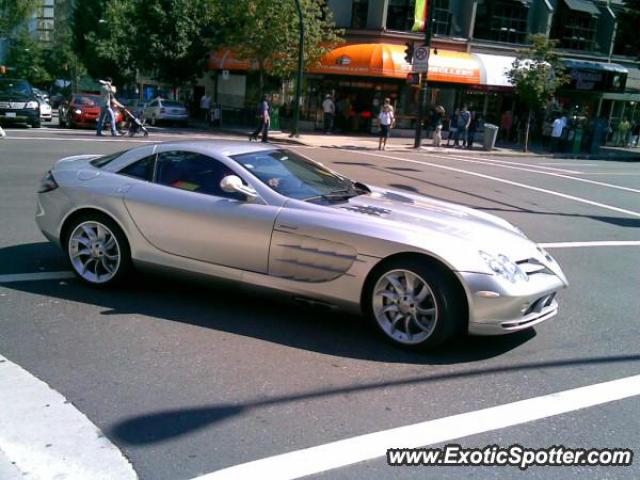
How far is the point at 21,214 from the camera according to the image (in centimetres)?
861

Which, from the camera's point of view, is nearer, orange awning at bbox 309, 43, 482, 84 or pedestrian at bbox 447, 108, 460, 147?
pedestrian at bbox 447, 108, 460, 147

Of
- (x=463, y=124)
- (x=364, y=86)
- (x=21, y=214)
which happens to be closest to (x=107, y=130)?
(x=364, y=86)

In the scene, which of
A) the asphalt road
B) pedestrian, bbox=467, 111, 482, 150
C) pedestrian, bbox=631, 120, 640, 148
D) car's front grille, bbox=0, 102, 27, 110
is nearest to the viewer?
the asphalt road

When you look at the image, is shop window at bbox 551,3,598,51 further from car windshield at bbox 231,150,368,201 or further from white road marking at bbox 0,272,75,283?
white road marking at bbox 0,272,75,283

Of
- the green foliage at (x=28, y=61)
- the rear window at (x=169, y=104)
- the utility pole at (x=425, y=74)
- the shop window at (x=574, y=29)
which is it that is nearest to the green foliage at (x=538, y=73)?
the utility pole at (x=425, y=74)

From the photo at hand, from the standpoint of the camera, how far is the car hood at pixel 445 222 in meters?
4.80

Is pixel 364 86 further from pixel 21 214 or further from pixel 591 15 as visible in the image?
pixel 21 214

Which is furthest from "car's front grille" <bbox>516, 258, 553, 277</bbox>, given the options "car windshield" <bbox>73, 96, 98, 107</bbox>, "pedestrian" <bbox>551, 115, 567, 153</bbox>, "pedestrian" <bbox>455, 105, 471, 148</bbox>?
"pedestrian" <bbox>551, 115, 567, 153</bbox>

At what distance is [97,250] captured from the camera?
5.75 m

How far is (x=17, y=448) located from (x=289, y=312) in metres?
2.64

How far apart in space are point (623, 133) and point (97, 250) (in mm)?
36181

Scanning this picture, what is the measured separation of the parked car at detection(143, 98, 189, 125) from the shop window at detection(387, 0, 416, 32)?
11.5m

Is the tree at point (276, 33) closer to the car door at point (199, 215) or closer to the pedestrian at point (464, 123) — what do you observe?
the pedestrian at point (464, 123)

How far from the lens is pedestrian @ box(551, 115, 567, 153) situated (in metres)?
29.1
